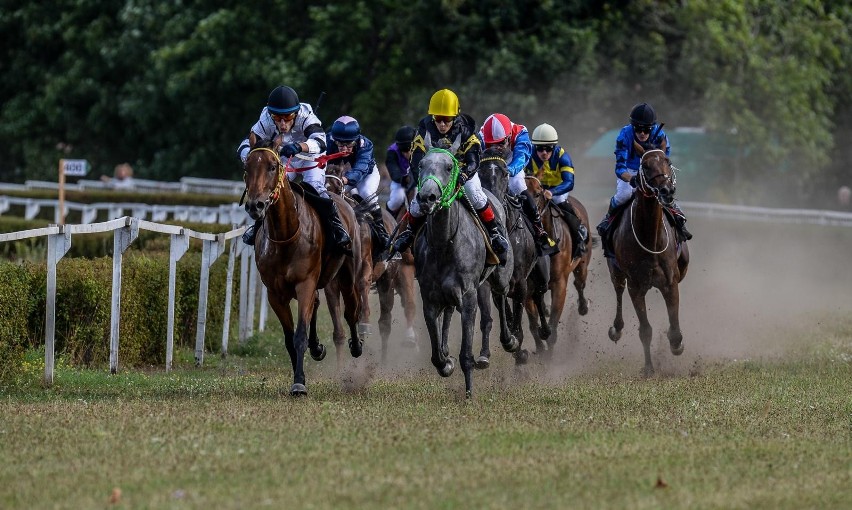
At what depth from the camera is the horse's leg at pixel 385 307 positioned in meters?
16.2

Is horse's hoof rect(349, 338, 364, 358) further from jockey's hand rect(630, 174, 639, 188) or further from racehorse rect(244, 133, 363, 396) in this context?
jockey's hand rect(630, 174, 639, 188)

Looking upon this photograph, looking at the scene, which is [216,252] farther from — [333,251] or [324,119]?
[324,119]

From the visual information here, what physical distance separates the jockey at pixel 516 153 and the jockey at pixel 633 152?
3.09 ft

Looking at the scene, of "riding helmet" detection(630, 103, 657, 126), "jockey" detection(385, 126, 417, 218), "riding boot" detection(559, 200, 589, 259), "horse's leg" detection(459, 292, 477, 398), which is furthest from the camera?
"jockey" detection(385, 126, 417, 218)

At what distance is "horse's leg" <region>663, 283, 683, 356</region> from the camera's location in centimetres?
1512

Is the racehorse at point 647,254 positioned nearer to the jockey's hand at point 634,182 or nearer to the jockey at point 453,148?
the jockey's hand at point 634,182

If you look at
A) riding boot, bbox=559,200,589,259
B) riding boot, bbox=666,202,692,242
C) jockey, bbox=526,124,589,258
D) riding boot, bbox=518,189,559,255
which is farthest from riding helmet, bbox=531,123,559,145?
riding boot, bbox=666,202,692,242

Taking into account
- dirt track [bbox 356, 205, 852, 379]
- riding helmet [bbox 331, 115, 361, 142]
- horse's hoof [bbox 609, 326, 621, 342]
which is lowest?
dirt track [bbox 356, 205, 852, 379]

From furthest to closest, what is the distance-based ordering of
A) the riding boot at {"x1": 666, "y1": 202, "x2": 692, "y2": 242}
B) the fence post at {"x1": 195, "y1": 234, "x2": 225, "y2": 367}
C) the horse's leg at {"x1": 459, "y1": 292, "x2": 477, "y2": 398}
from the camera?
the riding boot at {"x1": 666, "y1": 202, "x2": 692, "y2": 242} < the fence post at {"x1": 195, "y1": 234, "x2": 225, "y2": 367} < the horse's leg at {"x1": 459, "y1": 292, "x2": 477, "y2": 398}

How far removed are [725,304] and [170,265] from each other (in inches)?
460

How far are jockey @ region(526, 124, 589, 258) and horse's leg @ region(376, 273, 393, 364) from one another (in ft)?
6.98

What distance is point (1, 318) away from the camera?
1174cm

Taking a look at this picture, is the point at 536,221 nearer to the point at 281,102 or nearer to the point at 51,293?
the point at 281,102

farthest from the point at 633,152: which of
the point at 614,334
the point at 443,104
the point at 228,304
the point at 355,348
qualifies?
the point at 228,304
